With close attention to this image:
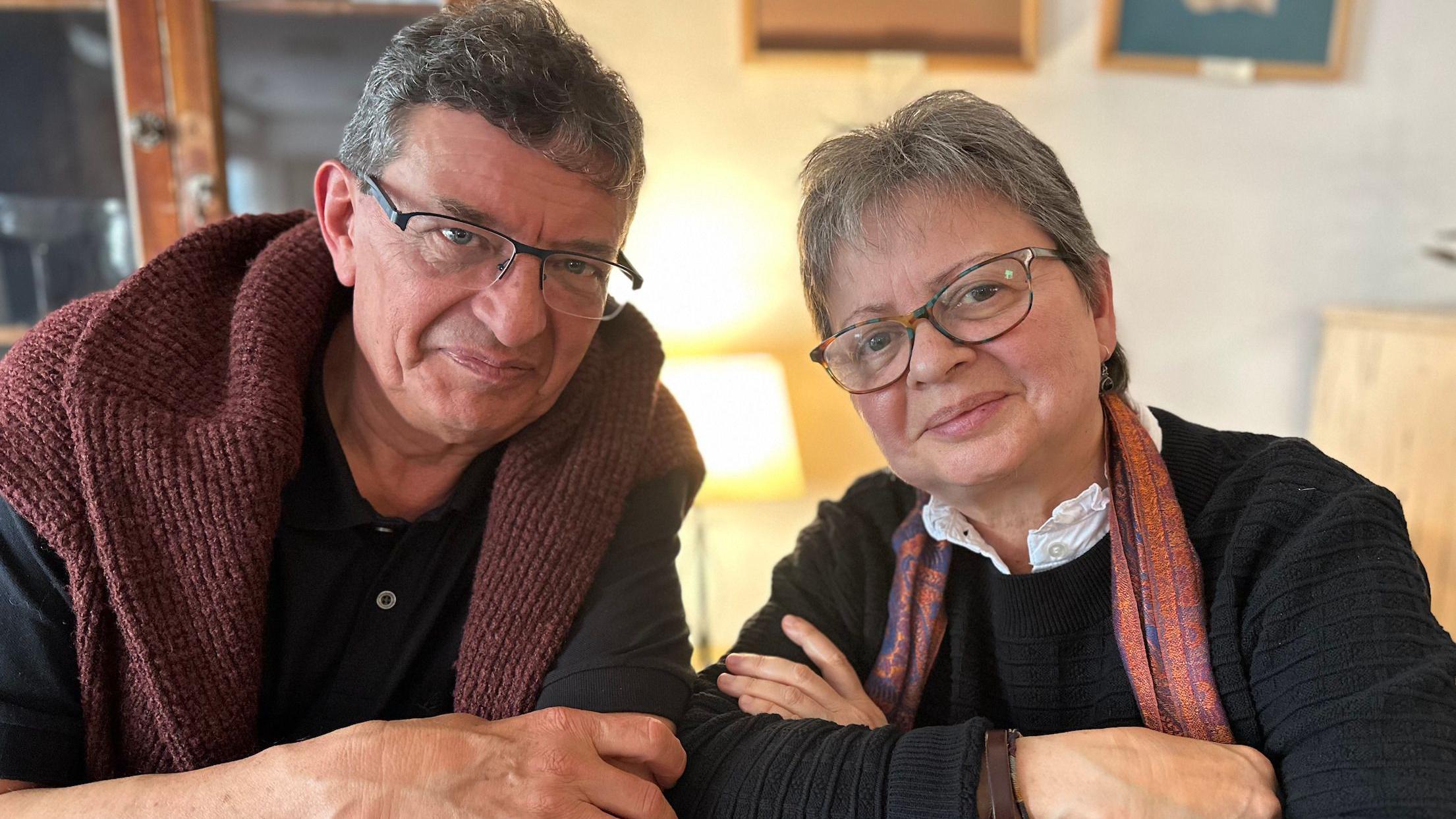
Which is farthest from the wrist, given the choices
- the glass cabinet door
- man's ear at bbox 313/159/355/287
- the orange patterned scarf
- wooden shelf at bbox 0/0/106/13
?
wooden shelf at bbox 0/0/106/13

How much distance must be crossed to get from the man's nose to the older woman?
1.23 feet

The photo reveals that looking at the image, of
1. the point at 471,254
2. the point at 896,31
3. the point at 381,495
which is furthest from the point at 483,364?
the point at 896,31

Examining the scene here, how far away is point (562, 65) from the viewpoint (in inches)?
Result: 46.3

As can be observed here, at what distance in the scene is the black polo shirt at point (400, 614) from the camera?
3.94 ft

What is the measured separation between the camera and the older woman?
3.29 ft

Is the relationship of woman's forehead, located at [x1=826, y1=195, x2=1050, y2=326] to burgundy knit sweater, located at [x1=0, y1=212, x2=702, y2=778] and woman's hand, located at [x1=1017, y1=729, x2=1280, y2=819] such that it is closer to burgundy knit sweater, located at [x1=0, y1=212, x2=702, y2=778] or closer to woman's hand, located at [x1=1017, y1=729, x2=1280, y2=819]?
burgundy knit sweater, located at [x1=0, y1=212, x2=702, y2=778]

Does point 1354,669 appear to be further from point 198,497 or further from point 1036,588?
point 198,497

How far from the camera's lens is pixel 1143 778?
39.2 inches

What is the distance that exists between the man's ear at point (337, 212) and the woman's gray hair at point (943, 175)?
1.96 feet

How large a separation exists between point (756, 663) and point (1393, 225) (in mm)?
2879

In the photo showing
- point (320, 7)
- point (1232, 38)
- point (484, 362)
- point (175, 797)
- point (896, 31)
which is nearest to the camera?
point (175, 797)

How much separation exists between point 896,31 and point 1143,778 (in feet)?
7.56

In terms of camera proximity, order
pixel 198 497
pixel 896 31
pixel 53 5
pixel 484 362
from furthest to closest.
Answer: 1. pixel 896 31
2. pixel 53 5
3. pixel 484 362
4. pixel 198 497

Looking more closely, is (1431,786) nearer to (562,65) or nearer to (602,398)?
(602,398)
